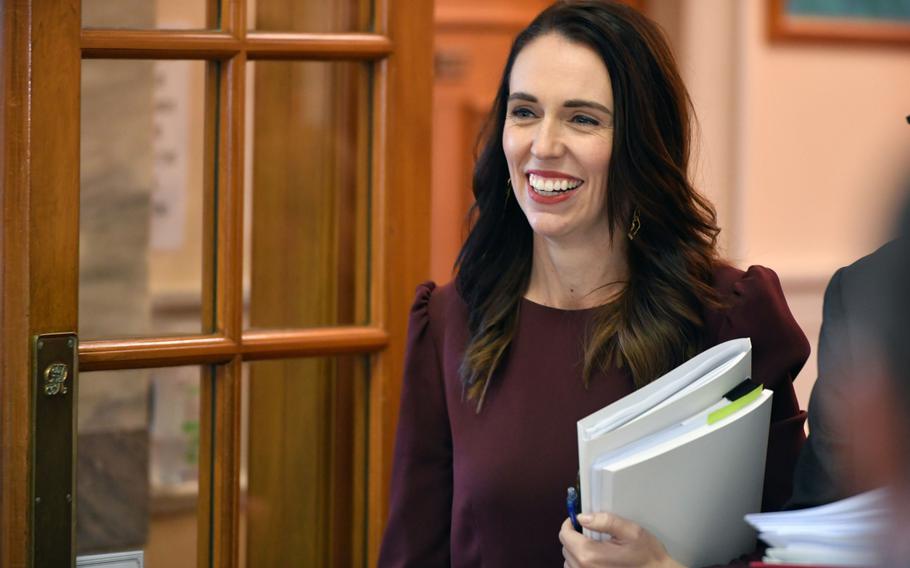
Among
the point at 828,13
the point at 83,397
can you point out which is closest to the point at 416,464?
the point at 83,397

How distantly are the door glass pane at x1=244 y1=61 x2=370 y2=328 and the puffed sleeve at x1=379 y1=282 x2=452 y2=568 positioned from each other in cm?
18

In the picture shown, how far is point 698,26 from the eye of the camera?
12.0 ft

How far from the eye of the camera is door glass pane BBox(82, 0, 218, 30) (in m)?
1.62

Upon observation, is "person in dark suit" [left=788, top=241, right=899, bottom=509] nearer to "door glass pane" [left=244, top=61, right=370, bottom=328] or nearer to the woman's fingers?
the woman's fingers

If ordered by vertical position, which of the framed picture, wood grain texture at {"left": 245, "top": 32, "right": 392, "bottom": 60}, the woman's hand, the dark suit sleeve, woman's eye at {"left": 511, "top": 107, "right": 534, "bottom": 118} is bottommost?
the woman's hand

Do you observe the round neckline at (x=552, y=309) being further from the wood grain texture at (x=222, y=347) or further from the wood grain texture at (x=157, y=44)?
the wood grain texture at (x=157, y=44)

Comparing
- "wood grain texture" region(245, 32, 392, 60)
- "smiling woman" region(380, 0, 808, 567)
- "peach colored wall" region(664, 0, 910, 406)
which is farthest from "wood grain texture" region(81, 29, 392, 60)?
"peach colored wall" region(664, 0, 910, 406)

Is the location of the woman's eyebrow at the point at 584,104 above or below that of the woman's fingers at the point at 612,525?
above

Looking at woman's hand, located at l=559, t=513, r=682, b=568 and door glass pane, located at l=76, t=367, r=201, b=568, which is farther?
door glass pane, located at l=76, t=367, r=201, b=568

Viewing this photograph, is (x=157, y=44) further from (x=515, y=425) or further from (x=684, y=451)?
(x=684, y=451)

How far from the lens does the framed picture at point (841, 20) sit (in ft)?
12.4

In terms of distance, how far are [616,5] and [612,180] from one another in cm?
24

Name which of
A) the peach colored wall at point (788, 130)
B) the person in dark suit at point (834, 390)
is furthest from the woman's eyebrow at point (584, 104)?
the peach colored wall at point (788, 130)

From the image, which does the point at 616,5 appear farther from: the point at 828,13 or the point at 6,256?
the point at 828,13
